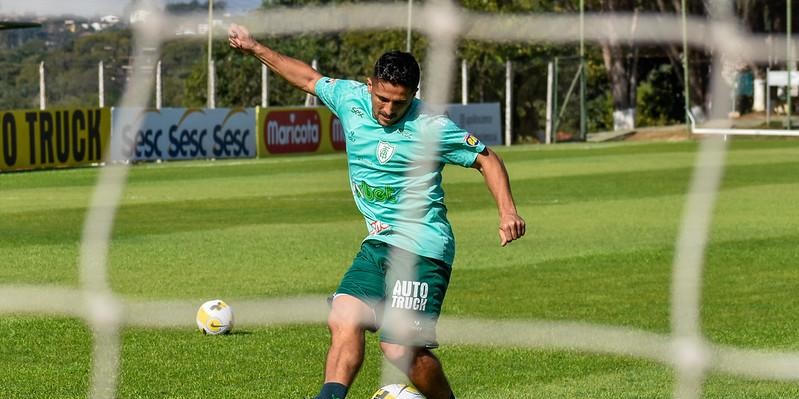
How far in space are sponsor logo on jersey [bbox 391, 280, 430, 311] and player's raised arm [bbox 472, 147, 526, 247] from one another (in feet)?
1.27

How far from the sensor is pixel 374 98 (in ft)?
21.7

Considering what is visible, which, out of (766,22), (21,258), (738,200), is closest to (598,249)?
(766,22)

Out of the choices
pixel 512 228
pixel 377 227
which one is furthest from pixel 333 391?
pixel 512 228

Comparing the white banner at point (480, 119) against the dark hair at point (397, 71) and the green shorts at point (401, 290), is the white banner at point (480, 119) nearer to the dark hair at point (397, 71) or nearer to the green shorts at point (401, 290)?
the green shorts at point (401, 290)

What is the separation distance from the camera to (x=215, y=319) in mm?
9602

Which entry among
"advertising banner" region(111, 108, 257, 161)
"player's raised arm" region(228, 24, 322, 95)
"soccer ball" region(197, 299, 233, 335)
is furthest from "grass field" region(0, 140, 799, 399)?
"advertising banner" region(111, 108, 257, 161)

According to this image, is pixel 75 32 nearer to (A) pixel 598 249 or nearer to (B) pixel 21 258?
(B) pixel 21 258

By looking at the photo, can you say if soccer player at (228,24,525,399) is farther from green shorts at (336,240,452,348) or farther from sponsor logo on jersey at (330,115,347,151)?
sponsor logo on jersey at (330,115,347,151)

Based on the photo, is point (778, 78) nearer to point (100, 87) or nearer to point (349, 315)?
point (100, 87)

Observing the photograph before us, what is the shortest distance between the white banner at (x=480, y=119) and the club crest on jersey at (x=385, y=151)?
1111 inches

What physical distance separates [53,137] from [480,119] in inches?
471

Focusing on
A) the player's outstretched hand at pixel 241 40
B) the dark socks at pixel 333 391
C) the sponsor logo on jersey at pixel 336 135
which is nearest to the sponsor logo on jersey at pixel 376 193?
the player's outstretched hand at pixel 241 40

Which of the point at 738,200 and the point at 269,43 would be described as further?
the point at 269,43

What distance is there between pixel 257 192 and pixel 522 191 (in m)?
3.68
